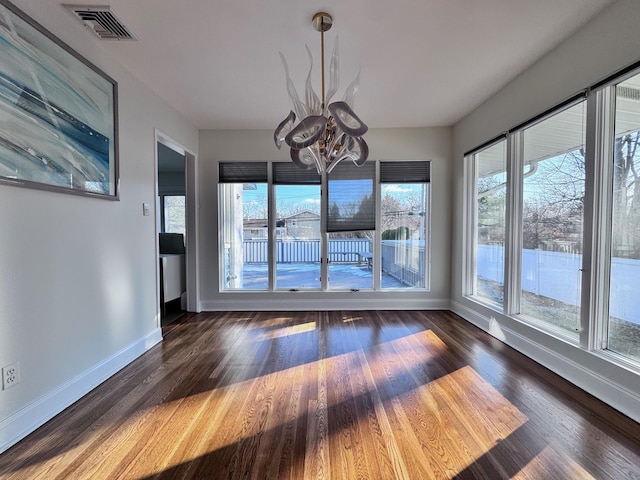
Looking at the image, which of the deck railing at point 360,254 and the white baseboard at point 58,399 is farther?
the deck railing at point 360,254

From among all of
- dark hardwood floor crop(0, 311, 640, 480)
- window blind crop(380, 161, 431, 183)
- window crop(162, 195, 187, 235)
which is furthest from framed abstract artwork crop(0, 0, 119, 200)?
window crop(162, 195, 187, 235)

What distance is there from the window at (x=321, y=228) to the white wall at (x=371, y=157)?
0.12 meters

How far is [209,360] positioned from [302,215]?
242cm

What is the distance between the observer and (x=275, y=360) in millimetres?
2711

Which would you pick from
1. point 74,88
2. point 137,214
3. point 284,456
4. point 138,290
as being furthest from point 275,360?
point 74,88

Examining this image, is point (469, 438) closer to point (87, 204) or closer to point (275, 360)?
point (275, 360)

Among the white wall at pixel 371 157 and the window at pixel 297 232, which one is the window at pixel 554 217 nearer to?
the white wall at pixel 371 157

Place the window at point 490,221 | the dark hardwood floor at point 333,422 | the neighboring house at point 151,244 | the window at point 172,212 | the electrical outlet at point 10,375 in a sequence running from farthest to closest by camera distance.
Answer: the window at point 172,212
the window at point 490,221
the neighboring house at point 151,244
the electrical outlet at point 10,375
the dark hardwood floor at point 333,422

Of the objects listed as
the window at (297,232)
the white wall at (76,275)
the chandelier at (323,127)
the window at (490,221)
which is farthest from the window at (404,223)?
the white wall at (76,275)

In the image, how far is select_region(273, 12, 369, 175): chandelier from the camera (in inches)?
73.0

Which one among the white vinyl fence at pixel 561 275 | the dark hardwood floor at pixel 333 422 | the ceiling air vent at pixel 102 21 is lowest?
the dark hardwood floor at pixel 333 422

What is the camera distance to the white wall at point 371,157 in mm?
4316

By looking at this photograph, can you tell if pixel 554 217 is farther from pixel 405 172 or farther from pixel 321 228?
pixel 321 228

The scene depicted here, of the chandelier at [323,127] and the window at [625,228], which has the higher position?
the chandelier at [323,127]
